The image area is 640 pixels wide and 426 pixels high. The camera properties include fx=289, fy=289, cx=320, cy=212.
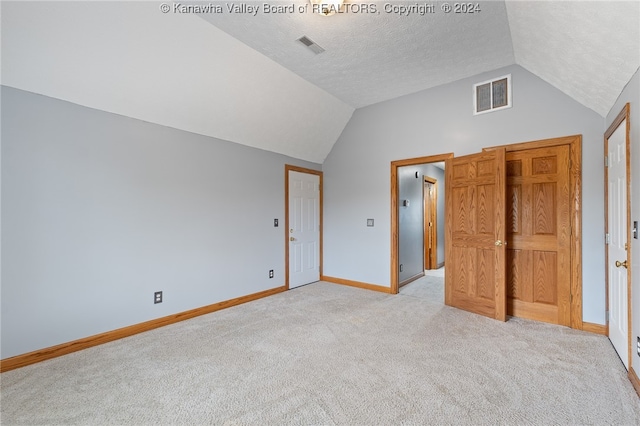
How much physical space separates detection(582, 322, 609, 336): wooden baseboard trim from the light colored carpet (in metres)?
0.13

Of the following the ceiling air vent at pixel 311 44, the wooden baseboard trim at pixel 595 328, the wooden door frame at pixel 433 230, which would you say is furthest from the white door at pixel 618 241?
the wooden door frame at pixel 433 230

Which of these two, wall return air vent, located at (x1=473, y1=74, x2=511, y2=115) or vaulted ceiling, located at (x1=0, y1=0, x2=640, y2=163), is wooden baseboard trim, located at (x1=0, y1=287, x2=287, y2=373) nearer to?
vaulted ceiling, located at (x1=0, y1=0, x2=640, y2=163)

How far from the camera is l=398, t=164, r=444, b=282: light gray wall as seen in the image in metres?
4.87

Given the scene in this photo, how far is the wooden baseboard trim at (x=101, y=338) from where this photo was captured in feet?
7.56

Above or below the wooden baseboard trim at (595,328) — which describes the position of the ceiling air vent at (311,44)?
above

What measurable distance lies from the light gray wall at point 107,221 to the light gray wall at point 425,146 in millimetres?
1696

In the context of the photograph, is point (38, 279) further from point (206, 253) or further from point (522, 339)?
point (522, 339)

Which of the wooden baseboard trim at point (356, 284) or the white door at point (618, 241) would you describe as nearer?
the white door at point (618, 241)

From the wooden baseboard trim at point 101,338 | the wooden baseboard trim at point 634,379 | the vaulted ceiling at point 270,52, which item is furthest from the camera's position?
the wooden baseboard trim at point 101,338

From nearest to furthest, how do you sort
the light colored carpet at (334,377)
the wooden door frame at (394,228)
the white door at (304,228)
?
the light colored carpet at (334,377) < the wooden door frame at (394,228) < the white door at (304,228)

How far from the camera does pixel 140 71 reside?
268cm

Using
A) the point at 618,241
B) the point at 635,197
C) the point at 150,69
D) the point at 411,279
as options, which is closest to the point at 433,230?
the point at 411,279

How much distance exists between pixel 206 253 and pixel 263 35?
2.52 m

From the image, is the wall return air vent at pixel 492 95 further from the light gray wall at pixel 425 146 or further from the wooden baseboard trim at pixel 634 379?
the wooden baseboard trim at pixel 634 379
